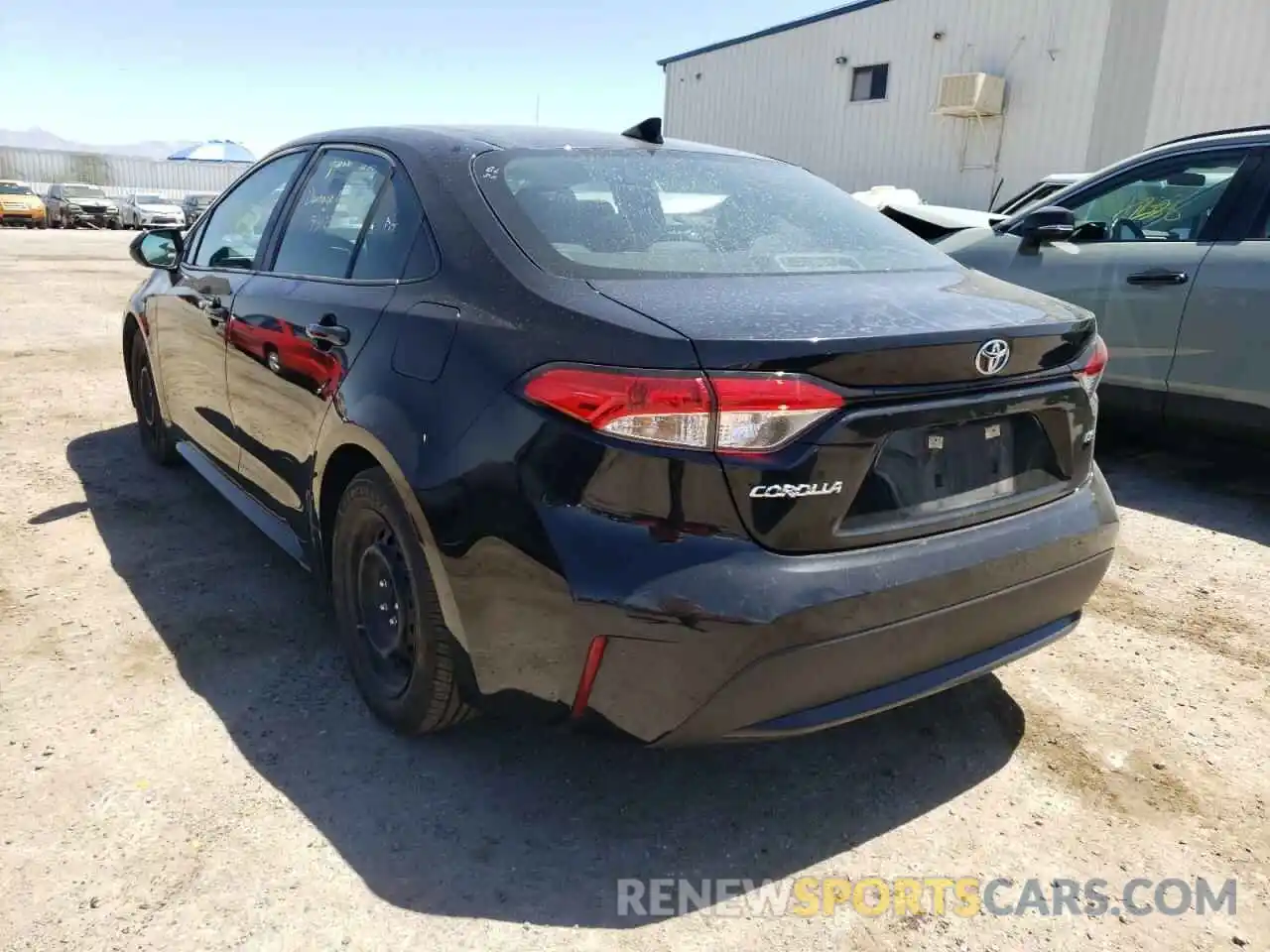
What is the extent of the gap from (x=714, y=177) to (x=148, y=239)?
112 inches

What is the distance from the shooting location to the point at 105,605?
3.39 m

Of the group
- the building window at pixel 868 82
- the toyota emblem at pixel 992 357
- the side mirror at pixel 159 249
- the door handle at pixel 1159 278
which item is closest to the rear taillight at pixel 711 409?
the toyota emblem at pixel 992 357

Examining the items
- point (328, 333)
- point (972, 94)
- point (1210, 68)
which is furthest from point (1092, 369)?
point (972, 94)

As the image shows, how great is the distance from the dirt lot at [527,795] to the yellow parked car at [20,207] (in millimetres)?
32635

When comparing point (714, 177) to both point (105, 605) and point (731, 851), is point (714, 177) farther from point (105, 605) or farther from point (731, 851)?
point (105, 605)

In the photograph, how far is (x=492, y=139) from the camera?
9.21 feet

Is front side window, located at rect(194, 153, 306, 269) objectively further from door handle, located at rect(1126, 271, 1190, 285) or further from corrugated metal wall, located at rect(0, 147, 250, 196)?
corrugated metal wall, located at rect(0, 147, 250, 196)

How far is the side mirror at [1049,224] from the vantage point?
4.71 m

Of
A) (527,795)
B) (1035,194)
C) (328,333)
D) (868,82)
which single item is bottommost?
(527,795)

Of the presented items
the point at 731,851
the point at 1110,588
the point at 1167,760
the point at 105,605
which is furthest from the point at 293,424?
the point at 1110,588

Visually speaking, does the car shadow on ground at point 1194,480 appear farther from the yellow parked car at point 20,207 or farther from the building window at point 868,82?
the yellow parked car at point 20,207

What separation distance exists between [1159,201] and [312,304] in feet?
14.1

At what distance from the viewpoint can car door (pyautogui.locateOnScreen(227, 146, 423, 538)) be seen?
104 inches

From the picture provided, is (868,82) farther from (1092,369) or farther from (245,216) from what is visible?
(1092,369)
